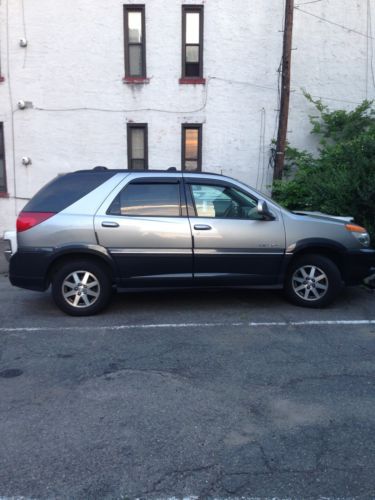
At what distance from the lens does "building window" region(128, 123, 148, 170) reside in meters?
12.9

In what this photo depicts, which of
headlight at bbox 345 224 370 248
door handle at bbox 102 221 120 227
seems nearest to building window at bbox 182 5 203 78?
headlight at bbox 345 224 370 248

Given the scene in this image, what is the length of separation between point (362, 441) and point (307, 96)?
11.0 m

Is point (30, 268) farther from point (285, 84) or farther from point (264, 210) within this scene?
point (285, 84)

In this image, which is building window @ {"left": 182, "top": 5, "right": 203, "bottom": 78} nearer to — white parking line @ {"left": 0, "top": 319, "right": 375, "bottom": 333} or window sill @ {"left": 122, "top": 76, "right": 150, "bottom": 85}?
window sill @ {"left": 122, "top": 76, "right": 150, "bottom": 85}

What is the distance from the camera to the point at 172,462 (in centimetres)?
295

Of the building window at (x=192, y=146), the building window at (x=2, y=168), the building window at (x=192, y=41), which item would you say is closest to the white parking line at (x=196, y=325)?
the building window at (x=192, y=146)

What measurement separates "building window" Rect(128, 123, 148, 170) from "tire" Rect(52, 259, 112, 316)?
24.4 feet

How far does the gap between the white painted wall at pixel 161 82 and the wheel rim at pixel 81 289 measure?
758 centimetres

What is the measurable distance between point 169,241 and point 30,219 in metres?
1.74

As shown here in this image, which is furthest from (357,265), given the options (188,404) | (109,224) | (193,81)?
(193,81)

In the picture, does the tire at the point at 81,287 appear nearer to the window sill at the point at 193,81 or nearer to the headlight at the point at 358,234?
the headlight at the point at 358,234

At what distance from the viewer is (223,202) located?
20.1ft

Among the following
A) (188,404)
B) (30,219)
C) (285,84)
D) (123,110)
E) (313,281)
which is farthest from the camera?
(123,110)

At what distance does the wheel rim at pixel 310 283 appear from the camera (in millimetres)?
6207
